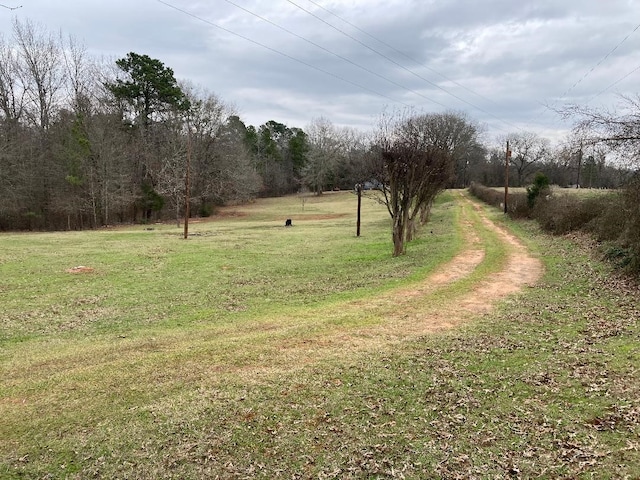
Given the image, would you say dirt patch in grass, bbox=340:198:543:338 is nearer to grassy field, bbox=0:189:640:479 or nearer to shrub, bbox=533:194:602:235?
grassy field, bbox=0:189:640:479

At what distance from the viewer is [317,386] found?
4.83 m

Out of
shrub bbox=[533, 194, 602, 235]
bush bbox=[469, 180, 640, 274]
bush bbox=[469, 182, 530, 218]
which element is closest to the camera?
bush bbox=[469, 180, 640, 274]

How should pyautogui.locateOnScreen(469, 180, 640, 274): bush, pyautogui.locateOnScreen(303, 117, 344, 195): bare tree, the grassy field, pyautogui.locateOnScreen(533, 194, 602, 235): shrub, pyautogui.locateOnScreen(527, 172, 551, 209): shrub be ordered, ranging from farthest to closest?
pyautogui.locateOnScreen(303, 117, 344, 195): bare tree
pyautogui.locateOnScreen(527, 172, 551, 209): shrub
pyautogui.locateOnScreen(533, 194, 602, 235): shrub
pyautogui.locateOnScreen(469, 180, 640, 274): bush
the grassy field

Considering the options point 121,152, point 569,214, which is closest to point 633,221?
point 569,214

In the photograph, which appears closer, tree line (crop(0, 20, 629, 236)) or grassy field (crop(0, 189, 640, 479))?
grassy field (crop(0, 189, 640, 479))

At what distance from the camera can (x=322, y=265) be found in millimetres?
14031

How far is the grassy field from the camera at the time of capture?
3500 millimetres

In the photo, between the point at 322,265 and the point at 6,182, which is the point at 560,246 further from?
the point at 6,182

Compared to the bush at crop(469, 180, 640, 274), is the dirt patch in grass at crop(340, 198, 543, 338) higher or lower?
lower

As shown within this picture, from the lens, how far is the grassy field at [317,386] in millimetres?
3500

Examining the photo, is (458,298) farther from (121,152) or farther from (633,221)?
(121,152)

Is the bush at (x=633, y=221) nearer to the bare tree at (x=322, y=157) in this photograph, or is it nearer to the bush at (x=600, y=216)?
the bush at (x=600, y=216)

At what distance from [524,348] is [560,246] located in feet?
35.6

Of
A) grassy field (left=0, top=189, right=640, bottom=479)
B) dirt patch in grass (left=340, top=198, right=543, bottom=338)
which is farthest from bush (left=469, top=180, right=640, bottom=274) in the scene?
dirt patch in grass (left=340, top=198, right=543, bottom=338)
